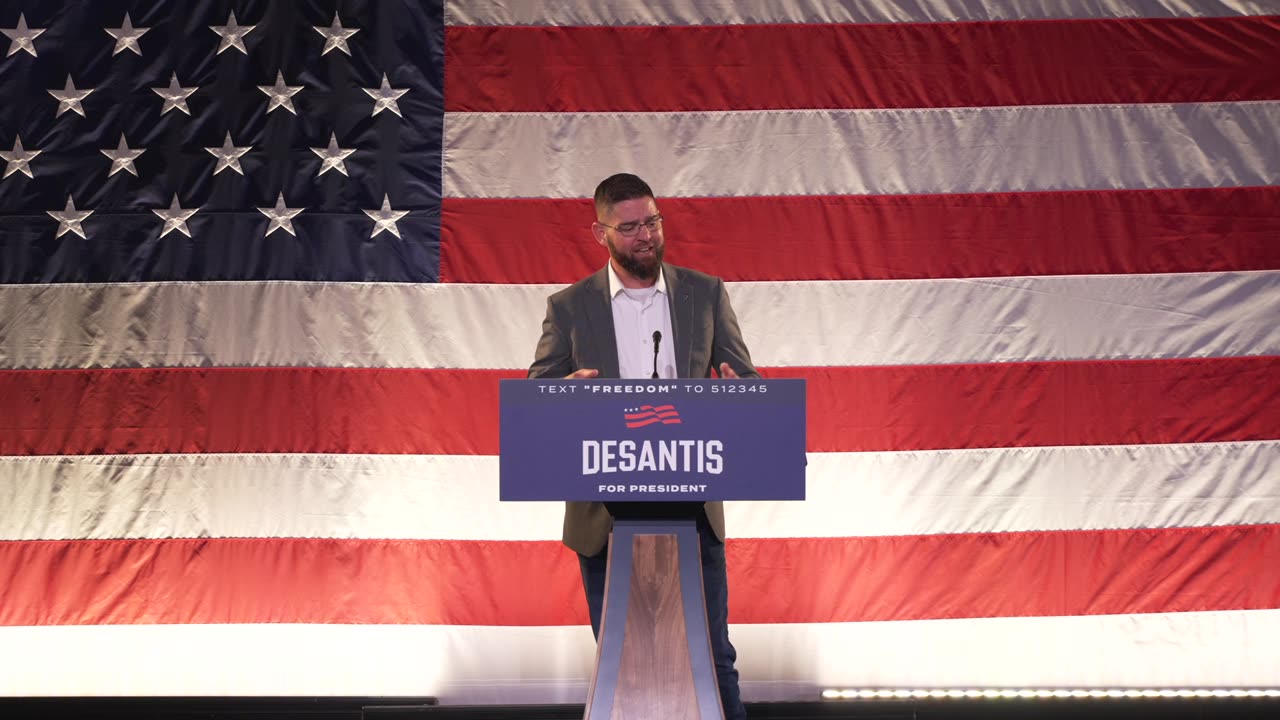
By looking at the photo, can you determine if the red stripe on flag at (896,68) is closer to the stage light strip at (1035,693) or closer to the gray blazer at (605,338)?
the gray blazer at (605,338)

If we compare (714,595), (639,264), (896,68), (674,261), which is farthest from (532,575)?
(896,68)

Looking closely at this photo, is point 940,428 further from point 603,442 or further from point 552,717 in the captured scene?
point 603,442

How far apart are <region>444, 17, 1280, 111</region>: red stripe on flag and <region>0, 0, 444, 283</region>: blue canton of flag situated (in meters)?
0.23

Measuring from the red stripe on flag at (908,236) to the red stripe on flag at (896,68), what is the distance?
0.29 m

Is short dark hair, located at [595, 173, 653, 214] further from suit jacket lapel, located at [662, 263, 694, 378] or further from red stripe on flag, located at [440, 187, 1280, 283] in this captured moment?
red stripe on flag, located at [440, 187, 1280, 283]

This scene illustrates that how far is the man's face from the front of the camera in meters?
2.14

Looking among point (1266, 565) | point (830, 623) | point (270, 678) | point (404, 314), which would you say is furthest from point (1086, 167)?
point (270, 678)

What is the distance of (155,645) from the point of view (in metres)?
3.05

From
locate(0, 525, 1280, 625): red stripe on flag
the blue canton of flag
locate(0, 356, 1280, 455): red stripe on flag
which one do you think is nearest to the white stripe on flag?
the blue canton of flag

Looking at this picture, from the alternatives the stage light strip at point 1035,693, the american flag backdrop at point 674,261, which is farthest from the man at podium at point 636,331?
the stage light strip at point 1035,693

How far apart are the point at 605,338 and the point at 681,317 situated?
6.7 inches

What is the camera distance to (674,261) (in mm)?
3031

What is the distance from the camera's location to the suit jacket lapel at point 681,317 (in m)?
2.16

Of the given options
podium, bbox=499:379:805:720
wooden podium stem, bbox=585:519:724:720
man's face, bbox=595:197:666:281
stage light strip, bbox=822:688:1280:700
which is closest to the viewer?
podium, bbox=499:379:805:720
